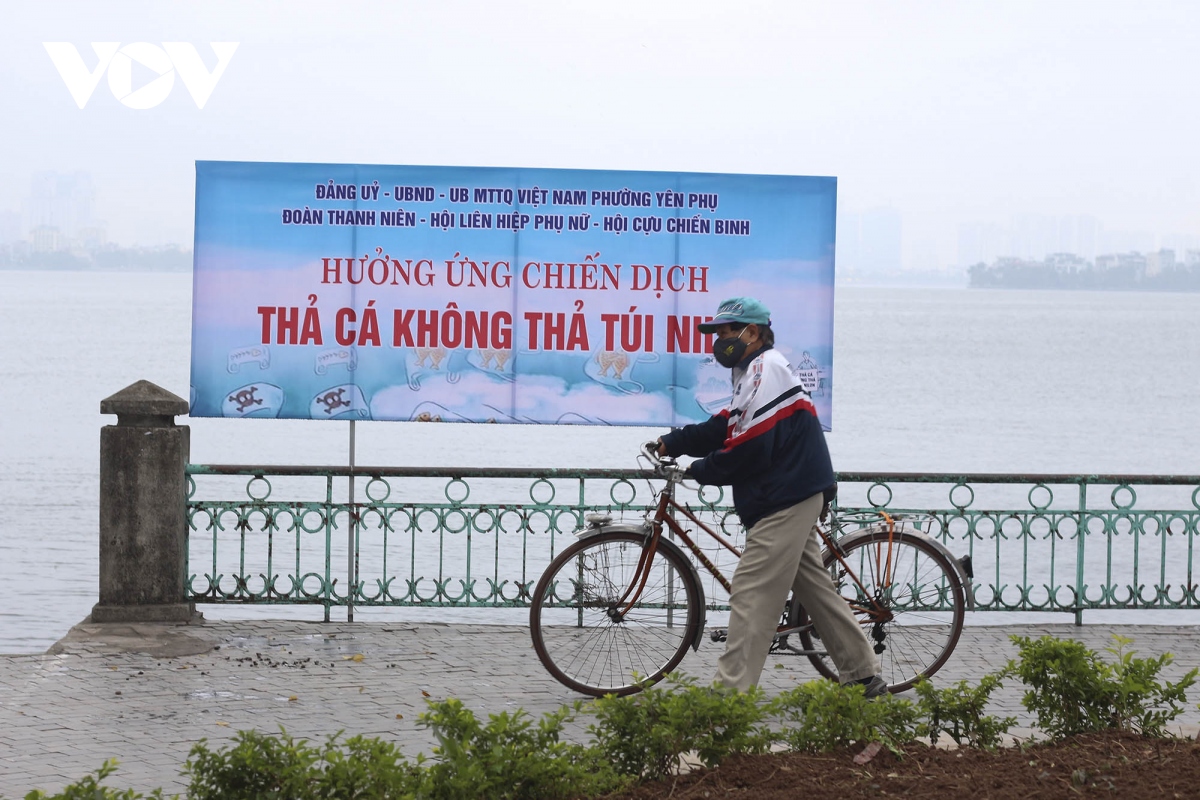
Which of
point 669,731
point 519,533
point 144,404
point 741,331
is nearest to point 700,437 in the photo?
point 741,331

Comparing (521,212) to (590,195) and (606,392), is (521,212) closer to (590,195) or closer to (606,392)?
(590,195)

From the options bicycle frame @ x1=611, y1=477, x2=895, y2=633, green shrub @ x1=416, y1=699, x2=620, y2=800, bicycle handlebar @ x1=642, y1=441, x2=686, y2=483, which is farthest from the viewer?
bicycle frame @ x1=611, y1=477, x2=895, y2=633

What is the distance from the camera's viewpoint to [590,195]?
9039 mm

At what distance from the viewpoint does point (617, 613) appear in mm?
7207

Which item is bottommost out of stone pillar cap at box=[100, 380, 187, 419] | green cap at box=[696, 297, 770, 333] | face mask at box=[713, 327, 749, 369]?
stone pillar cap at box=[100, 380, 187, 419]

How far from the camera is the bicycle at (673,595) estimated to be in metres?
7.14

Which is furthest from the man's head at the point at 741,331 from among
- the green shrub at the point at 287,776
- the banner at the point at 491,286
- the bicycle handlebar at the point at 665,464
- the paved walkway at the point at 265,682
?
the green shrub at the point at 287,776

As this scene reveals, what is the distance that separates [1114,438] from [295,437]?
22.9 metres

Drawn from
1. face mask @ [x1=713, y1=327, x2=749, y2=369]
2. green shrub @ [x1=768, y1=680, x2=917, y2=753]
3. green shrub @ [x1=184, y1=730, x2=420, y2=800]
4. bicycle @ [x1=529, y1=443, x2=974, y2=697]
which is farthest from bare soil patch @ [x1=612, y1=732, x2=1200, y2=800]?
face mask @ [x1=713, y1=327, x2=749, y2=369]

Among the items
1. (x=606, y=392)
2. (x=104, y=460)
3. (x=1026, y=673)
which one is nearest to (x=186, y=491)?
(x=104, y=460)

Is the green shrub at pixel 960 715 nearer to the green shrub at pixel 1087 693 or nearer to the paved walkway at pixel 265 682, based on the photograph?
the green shrub at pixel 1087 693

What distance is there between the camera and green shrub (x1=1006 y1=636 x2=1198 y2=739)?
5.38 m

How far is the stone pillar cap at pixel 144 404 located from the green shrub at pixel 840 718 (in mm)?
4638

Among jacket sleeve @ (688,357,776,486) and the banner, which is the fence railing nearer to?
the banner
